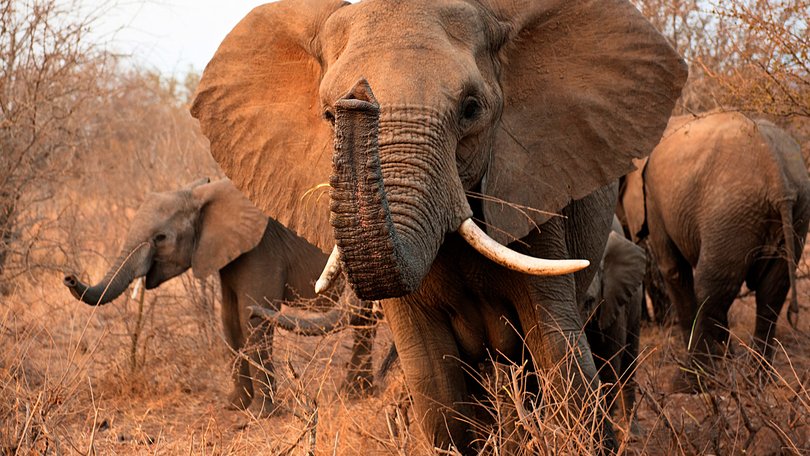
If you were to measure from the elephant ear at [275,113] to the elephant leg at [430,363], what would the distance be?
0.46m

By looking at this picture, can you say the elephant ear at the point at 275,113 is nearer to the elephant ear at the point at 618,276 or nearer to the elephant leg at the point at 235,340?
the elephant ear at the point at 618,276

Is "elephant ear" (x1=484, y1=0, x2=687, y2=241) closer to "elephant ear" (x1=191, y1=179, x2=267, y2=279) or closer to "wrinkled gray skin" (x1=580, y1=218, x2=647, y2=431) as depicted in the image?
"wrinkled gray skin" (x1=580, y1=218, x2=647, y2=431)

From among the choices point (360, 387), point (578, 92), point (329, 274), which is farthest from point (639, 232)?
point (329, 274)

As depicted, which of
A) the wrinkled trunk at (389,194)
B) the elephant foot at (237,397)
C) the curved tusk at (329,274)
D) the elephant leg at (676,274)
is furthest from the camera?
the elephant leg at (676,274)

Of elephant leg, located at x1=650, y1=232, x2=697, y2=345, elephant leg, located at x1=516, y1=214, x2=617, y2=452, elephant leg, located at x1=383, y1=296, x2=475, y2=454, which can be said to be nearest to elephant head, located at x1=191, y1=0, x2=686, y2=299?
elephant leg, located at x1=516, y1=214, x2=617, y2=452

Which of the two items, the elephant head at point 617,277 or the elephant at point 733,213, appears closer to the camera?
the elephant head at point 617,277

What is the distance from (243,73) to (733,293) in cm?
411

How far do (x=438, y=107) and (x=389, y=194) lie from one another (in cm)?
35

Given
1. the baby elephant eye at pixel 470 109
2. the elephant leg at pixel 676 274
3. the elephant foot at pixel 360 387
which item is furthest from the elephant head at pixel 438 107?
the elephant leg at pixel 676 274

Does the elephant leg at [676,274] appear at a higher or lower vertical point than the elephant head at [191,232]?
lower

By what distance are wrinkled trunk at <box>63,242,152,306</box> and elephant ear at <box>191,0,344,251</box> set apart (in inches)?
69.7

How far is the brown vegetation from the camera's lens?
367cm

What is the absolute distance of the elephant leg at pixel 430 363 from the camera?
169 inches

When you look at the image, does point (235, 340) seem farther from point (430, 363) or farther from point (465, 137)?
point (465, 137)
